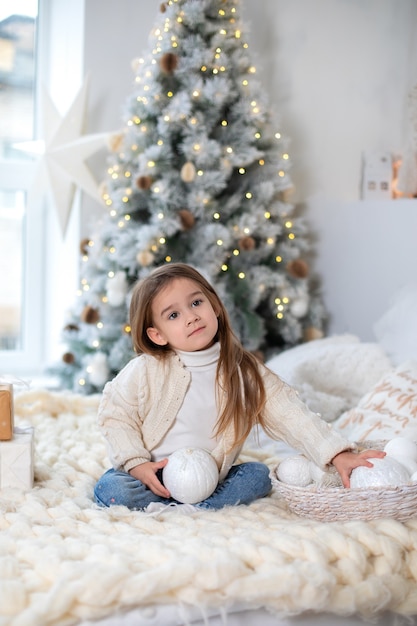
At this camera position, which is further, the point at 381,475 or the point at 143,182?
the point at 143,182

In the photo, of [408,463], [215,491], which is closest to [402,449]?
[408,463]

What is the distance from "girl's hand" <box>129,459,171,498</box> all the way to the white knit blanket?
93 mm

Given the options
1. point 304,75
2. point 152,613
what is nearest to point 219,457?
point 152,613

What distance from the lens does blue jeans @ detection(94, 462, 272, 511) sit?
1.46 metres

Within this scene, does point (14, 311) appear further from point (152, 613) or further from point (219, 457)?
point (152, 613)

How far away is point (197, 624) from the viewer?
1.10m

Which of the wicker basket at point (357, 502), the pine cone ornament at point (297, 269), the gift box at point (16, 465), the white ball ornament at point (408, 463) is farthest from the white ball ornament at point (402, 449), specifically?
the pine cone ornament at point (297, 269)

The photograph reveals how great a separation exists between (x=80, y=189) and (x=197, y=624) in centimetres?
211

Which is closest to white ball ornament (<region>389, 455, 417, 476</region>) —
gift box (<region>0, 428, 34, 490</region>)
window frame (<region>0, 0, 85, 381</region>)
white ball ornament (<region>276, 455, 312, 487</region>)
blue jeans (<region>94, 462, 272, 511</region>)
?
white ball ornament (<region>276, 455, 312, 487</region>)

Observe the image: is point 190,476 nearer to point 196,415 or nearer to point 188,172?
point 196,415

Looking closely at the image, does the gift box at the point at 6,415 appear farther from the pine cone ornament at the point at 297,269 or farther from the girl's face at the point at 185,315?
the pine cone ornament at the point at 297,269

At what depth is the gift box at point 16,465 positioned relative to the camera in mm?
1548

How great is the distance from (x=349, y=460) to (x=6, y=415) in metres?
0.68

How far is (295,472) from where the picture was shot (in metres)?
1.42
